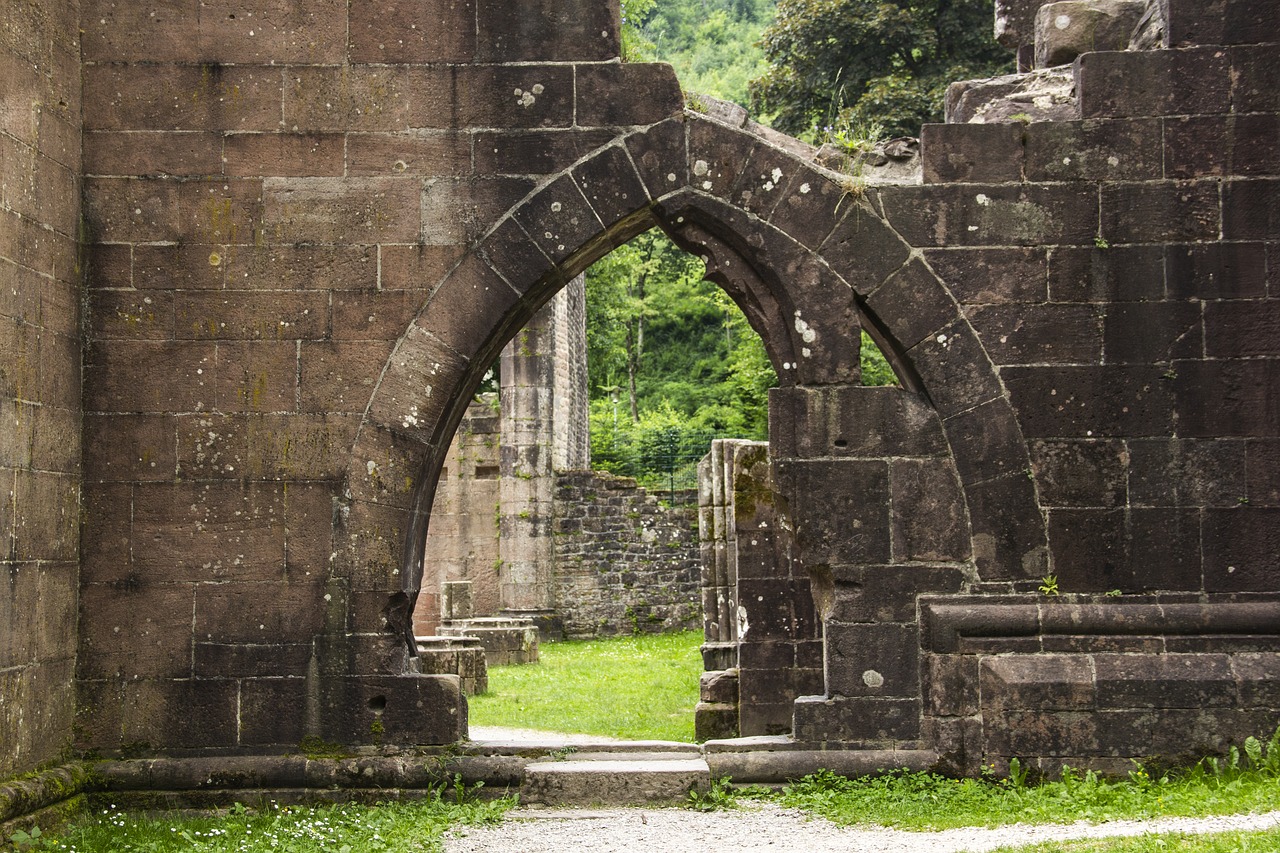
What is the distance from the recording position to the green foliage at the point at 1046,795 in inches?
243

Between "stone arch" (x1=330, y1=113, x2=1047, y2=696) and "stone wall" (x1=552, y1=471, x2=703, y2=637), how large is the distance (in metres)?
14.5

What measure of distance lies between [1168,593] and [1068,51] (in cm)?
297

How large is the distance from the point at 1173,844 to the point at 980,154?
352cm

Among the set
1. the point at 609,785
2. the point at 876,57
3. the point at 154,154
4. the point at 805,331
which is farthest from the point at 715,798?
the point at 876,57

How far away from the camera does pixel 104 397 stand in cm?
700

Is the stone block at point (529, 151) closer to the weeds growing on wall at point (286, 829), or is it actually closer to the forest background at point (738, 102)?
the forest background at point (738, 102)

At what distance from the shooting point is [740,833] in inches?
241

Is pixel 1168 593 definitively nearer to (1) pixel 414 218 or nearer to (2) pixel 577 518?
(1) pixel 414 218

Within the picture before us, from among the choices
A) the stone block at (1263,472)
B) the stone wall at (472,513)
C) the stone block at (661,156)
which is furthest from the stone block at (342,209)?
the stone wall at (472,513)

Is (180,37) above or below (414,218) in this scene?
above

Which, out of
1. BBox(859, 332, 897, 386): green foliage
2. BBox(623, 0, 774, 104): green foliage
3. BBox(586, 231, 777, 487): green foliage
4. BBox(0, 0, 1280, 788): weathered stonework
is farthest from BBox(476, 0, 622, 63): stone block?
BBox(623, 0, 774, 104): green foliage

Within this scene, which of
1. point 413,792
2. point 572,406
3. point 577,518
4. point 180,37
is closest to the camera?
point 413,792

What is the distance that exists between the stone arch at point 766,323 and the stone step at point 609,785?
0.91 m

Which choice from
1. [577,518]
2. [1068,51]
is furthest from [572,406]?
[1068,51]
